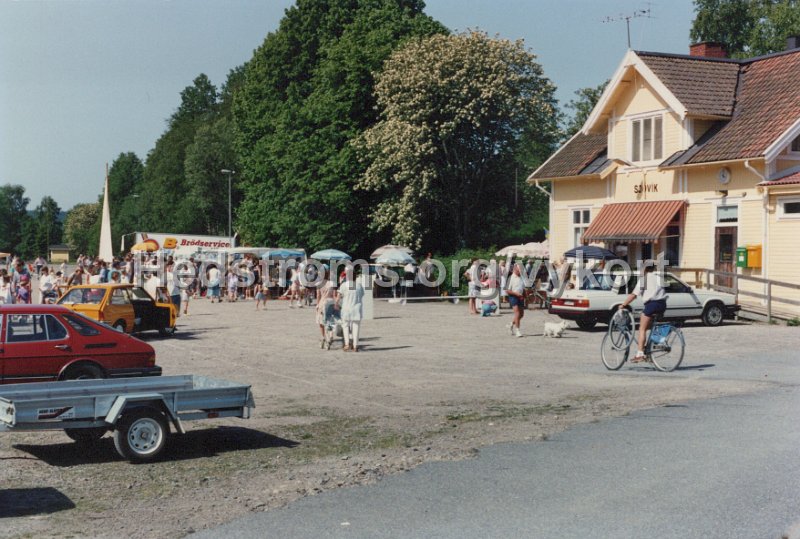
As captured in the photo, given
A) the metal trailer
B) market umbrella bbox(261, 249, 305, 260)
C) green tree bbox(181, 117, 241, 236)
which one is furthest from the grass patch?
green tree bbox(181, 117, 241, 236)

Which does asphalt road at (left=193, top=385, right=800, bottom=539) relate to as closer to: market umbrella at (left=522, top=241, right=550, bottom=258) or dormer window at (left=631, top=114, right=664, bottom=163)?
dormer window at (left=631, top=114, right=664, bottom=163)

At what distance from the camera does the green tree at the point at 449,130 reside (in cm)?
4156

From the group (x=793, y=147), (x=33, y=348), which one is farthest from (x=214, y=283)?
(x=33, y=348)

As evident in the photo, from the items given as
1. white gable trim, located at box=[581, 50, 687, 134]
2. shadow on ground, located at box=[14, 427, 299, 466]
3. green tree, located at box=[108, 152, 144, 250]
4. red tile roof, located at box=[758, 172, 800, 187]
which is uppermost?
green tree, located at box=[108, 152, 144, 250]

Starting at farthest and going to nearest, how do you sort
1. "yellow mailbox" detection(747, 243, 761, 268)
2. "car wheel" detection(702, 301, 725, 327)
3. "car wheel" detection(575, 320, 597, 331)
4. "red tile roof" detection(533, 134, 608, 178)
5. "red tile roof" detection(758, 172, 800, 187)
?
1. "red tile roof" detection(533, 134, 608, 178)
2. "yellow mailbox" detection(747, 243, 761, 268)
3. "red tile roof" detection(758, 172, 800, 187)
4. "car wheel" detection(702, 301, 725, 327)
5. "car wheel" detection(575, 320, 597, 331)

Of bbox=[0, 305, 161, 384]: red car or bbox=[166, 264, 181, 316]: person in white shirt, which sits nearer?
bbox=[0, 305, 161, 384]: red car

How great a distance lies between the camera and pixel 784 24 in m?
53.0

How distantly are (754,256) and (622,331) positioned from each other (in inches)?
552

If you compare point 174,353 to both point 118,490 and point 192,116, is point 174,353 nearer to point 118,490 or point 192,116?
point 118,490

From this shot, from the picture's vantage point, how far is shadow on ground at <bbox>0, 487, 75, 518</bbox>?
7704 mm

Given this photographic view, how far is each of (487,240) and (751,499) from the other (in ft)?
140

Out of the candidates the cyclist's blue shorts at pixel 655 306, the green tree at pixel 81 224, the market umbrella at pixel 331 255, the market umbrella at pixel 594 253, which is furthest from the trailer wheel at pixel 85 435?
the green tree at pixel 81 224

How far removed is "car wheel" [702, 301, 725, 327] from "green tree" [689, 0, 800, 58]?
109 ft

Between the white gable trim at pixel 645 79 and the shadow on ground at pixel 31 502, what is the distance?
1075 inches
